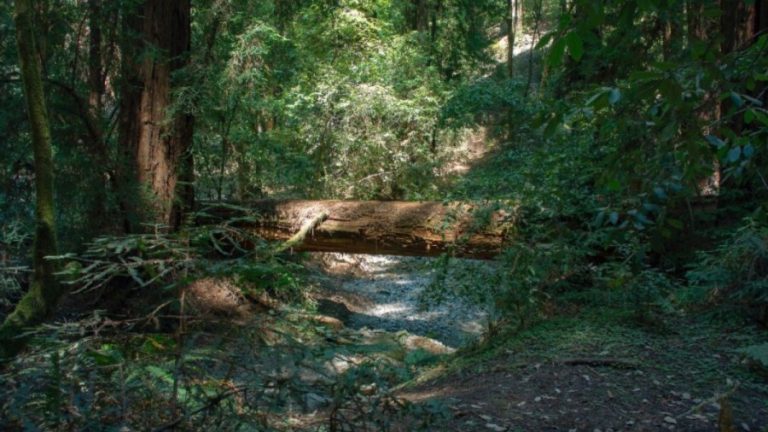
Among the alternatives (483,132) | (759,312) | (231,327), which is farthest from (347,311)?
(483,132)

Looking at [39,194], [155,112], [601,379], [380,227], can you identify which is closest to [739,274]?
[601,379]

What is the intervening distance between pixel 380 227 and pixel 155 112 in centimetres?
331

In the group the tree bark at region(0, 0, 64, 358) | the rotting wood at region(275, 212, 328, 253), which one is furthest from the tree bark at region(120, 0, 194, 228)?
the tree bark at region(0, 0, 64, 358)

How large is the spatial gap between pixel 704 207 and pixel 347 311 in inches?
233

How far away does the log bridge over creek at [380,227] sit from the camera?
7.75 metres

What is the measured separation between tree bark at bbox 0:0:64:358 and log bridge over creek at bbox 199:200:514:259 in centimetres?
344

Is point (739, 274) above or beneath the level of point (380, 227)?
beneath

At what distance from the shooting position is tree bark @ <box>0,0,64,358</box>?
4223mm

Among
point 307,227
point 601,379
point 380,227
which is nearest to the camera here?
point 601,379

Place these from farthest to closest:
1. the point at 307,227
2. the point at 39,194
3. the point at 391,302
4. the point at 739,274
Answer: the point at 391,302 < the point at 307,227 < the point at 739,274 < the point at 39,194

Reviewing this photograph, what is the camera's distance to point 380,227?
8.68m

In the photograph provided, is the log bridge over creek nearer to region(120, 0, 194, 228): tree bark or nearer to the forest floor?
region(120, 0, 194, 228): tree bark

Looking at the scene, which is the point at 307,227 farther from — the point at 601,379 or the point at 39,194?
the point at 601,379

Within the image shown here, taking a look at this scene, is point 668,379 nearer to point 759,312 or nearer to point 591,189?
point 759,312
